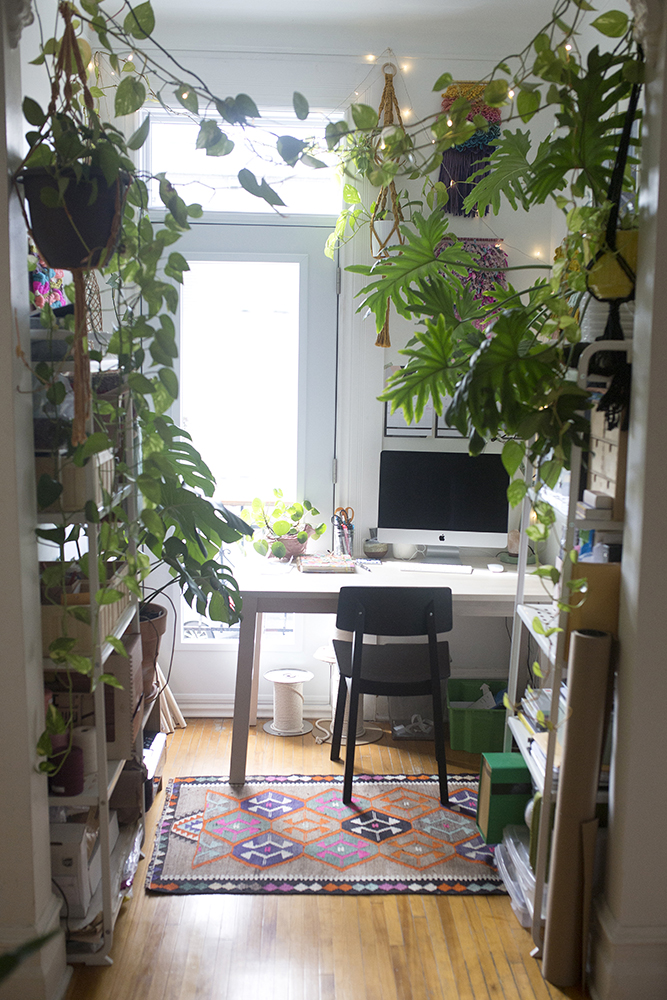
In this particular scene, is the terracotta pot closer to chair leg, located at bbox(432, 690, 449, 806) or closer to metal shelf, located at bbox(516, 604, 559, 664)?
chair leg, located at bbox(432, 690, 449, 806)

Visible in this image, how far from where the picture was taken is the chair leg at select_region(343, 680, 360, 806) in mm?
2921

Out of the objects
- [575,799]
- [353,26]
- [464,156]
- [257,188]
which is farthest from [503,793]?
[353,26]

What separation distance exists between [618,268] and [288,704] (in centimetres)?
224

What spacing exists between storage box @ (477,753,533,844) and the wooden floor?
0.20 metres

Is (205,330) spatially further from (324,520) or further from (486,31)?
(486,31)

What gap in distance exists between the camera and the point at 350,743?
9.66 feet

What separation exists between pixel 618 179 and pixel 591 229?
0.48 feet

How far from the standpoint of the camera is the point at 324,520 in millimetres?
3779

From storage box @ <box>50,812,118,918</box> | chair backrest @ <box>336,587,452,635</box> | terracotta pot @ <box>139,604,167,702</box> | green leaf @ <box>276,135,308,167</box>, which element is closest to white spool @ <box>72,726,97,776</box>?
storage box @ <box>50,812,118,918</box>

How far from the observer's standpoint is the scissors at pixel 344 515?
12.0 ft

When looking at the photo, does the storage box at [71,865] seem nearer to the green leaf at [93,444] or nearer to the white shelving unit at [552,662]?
the green leaf at [93,444]

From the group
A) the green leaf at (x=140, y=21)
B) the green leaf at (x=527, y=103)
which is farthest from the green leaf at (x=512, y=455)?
the green leaf at (x=140, y=21)

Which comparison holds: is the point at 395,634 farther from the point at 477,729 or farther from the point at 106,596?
the point at 106,596

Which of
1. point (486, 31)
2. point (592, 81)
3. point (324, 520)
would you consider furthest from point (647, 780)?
point (486, 31)
